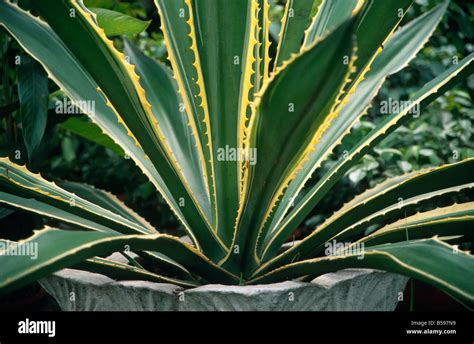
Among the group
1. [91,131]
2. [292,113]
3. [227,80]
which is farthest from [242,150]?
[91,131]

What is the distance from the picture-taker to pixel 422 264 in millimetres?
869

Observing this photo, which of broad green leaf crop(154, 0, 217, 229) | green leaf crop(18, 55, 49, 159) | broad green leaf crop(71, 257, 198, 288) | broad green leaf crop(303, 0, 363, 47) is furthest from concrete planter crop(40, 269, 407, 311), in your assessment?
broad green leaf crop(303, 0, 363, 47)

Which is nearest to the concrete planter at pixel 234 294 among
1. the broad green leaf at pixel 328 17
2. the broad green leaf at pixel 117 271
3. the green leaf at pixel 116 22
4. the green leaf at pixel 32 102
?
the broad green leaf at pixel 117 271

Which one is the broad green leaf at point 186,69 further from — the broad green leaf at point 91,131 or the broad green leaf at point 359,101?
the broad green leaf at point 91,131

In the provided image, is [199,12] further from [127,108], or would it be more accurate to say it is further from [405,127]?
[405,127]

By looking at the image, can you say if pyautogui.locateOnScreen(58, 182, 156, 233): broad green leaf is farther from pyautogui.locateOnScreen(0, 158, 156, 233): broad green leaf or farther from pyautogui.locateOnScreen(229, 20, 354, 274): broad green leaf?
pyautogui.locateOnScreen(229, 20, 354, 274): broad green leaf

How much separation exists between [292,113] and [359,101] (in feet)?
1.73

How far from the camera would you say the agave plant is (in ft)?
2.73

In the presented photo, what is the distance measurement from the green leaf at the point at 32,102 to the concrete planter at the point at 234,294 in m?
0.43

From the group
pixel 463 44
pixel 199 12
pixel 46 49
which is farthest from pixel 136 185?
pixel 463 44

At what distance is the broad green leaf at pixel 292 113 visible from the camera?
2.56 ft

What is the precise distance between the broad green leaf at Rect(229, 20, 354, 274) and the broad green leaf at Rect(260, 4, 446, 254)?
0.24m

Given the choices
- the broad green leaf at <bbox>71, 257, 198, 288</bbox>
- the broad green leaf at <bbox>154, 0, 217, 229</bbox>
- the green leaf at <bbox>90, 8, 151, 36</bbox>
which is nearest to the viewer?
the broad green leaf at <bbox>71, 257, 198, 288</bbox>

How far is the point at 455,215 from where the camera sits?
115cm
